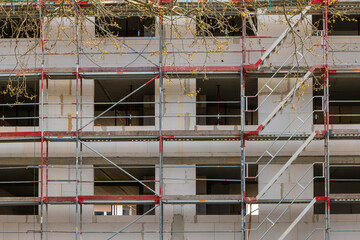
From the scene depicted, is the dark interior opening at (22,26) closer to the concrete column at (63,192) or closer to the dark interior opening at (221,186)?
the concrete column at (63,192)

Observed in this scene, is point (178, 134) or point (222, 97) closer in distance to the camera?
point (178, 134)

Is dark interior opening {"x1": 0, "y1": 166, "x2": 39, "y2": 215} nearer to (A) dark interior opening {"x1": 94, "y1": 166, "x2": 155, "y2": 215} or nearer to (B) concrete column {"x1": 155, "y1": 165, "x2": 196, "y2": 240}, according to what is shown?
(A) dark interior opening {"x1": 94, "y1": 166, "x2": 155, "y2": 215}

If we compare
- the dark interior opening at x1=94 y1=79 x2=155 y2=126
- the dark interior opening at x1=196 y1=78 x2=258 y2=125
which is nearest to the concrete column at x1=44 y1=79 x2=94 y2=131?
the dark interior opening at x1=94 y1=79 x2=155 y2=126

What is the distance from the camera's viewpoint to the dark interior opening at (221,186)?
21156 millimetres

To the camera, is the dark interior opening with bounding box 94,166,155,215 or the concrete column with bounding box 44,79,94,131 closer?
the concrete column with bounding box 44,79,94,131

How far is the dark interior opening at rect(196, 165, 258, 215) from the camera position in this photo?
21.2 metres

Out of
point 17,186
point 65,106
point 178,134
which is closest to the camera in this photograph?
point 178,134

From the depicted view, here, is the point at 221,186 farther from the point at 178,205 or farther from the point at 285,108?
the point at 285,108

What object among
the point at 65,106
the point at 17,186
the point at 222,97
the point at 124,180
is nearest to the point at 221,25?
the point at 65,106

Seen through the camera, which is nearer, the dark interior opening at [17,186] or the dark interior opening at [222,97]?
the dark interior opening at [222,97]

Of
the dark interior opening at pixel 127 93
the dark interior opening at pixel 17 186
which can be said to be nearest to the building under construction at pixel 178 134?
the dark interior opening at pixel 127 93

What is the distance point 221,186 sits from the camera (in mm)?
24688

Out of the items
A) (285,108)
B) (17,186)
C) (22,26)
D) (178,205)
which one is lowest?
(17,186)

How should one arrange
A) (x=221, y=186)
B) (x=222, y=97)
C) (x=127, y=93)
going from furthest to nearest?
(x=221, y=186) < (x=222, y=97) < (x=127, y=93)
